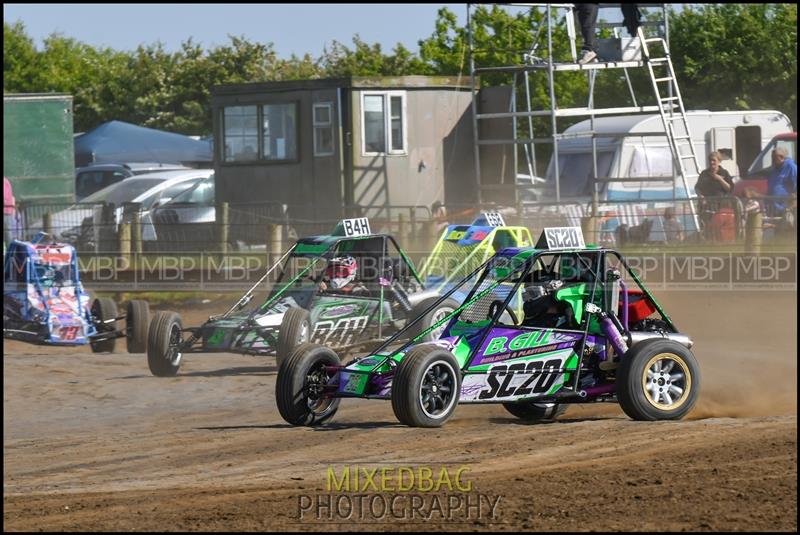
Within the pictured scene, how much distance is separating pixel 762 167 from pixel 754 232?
4649 mm

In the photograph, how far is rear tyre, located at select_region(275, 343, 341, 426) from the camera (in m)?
9.23

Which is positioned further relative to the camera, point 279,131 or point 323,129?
point 279,131

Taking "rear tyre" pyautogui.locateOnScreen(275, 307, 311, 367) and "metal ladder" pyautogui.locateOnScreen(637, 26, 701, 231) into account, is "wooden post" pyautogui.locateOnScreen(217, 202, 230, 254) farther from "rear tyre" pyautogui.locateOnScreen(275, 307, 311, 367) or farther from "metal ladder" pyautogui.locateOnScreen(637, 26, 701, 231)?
"rear tyre" pyautogui.locateOnScreen(275, 307, 311, 367)

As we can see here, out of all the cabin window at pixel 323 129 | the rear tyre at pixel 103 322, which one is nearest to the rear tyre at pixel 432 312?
the rear tyre at pixel 103 322

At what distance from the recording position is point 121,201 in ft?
85.3

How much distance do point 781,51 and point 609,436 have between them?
25999 millimetres

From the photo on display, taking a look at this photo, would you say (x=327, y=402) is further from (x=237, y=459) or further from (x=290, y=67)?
(x=290, y=67)

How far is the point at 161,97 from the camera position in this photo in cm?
4234

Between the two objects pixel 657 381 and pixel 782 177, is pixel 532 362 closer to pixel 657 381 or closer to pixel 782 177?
pixel 657 381

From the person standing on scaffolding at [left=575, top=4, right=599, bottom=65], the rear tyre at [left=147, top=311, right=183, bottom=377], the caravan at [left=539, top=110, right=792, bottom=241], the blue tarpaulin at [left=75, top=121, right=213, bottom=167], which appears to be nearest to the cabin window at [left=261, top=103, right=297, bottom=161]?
the caravan at [left=539, top=110, right=792, bottom=241]

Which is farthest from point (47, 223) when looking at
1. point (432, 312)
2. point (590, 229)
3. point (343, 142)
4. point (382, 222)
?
point (432, 312)

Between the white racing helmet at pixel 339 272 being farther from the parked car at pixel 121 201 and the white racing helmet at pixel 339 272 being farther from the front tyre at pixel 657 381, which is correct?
the parked car at pixel 121 201

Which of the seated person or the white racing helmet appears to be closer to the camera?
the seated person

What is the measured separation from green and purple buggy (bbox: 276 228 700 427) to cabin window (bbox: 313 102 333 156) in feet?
44.7
